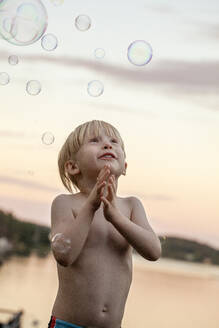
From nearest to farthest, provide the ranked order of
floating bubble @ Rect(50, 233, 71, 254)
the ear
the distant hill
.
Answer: floating bubble @ Rect(50, 233, 71, 254) < the ear < the distant hill

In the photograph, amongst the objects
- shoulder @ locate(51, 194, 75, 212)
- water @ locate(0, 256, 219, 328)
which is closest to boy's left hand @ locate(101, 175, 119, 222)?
shoulder @ locate(51, 194, 75, 212)

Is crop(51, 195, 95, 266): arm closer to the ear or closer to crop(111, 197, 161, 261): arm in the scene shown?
crop(111, 197, 161, 261): arm

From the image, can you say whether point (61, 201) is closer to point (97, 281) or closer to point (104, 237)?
point (104, 237)

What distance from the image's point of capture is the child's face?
8.84ft

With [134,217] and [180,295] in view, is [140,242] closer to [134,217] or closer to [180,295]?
[134,217]

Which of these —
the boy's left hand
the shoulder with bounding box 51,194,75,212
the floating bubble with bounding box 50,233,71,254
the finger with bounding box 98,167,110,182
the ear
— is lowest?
the floating bubble with bounding box 50,233,71,254

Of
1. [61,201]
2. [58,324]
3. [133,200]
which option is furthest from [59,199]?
[58,324]

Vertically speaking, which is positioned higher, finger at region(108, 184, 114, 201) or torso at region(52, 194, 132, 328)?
finger at region(108, 184, 114, 201)

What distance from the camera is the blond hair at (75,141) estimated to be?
2803mm

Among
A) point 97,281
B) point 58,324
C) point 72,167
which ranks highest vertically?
point 72,167

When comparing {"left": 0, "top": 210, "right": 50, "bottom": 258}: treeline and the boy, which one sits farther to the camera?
{"left": 0, "top": 210, "right": 50, "bottom": 258}: treeline

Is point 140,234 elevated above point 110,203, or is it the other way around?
point 110,203

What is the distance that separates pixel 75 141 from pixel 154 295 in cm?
4076

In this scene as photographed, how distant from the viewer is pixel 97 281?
2.59m
